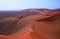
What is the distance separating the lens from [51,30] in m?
1.94

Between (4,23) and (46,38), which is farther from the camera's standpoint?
(4,23)

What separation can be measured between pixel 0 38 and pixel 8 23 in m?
1.48

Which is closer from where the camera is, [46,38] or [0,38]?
[46,38]

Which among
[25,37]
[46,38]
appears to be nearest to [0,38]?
[25,37]

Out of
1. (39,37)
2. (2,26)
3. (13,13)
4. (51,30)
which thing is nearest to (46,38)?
(39,37)

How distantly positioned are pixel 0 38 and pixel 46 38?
707 mm

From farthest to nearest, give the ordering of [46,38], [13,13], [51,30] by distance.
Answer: [13,13]
[51,30]
[46,38]

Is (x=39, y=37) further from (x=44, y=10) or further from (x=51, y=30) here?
(x=44, y=10)

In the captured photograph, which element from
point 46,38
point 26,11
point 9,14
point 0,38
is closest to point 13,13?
point 9,14

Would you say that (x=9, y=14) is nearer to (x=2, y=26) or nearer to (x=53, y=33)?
(x=2, y=26)

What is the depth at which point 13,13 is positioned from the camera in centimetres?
429

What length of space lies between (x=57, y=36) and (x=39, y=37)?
28cm

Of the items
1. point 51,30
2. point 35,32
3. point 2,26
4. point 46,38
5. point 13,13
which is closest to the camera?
point 46,38

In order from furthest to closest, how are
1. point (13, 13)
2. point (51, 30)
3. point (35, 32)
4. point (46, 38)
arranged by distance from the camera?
point (13, 13) → point (51, 30) → point (35, 32) → point (46, 38)
